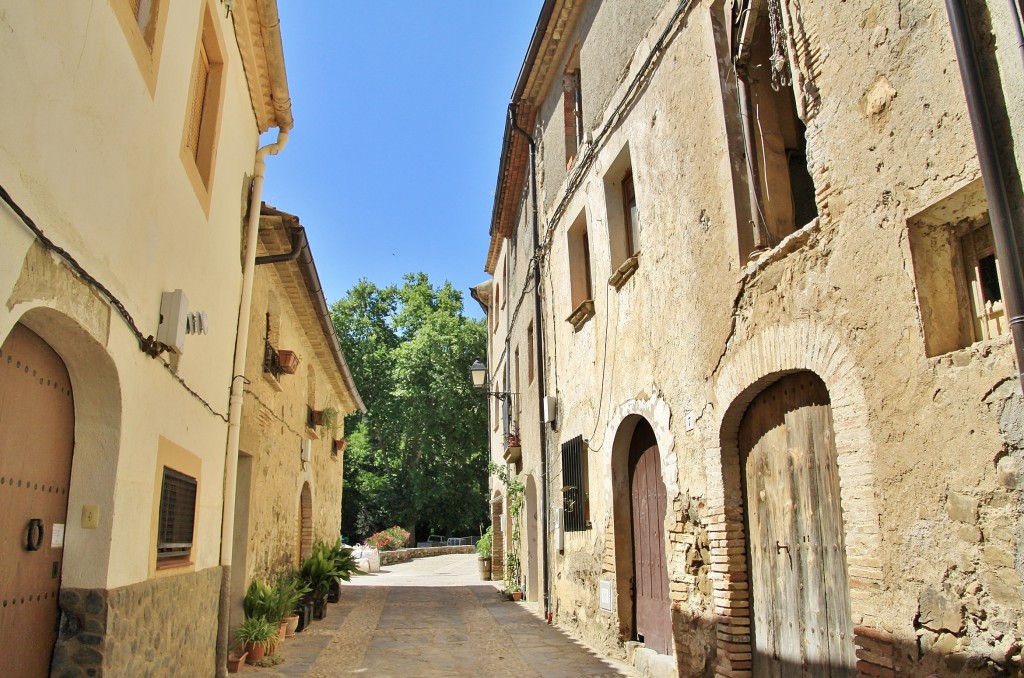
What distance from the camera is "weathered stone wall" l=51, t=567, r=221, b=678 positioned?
365cm

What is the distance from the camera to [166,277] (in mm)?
4832

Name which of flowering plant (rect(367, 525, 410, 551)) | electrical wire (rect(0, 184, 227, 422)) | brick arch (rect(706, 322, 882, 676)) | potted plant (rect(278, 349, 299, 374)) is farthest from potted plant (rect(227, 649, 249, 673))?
flowering plant (rect(367, 525, 410, 551))

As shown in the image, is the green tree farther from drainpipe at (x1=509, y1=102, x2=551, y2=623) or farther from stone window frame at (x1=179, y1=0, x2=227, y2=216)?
stone window frame at (x1=179, y1=0, x2=227, y2=216)

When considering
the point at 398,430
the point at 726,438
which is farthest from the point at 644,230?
the point at 398,430

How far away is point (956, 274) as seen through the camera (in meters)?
3.84

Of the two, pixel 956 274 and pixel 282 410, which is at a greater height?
pixel 282 410

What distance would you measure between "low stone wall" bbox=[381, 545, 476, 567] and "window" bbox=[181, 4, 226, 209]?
67.0ft

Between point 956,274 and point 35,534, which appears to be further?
point 956,274

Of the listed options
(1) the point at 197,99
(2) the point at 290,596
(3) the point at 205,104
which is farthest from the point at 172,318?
(2) the point at 290,596

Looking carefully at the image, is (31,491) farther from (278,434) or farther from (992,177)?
(278,434)

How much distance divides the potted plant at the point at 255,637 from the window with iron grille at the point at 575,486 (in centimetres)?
372

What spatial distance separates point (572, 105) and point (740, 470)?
255 inches

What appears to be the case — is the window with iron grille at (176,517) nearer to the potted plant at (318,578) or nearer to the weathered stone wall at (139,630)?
the weathered stone wall at (139,630)

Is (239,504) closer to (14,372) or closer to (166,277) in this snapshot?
(166,277)
